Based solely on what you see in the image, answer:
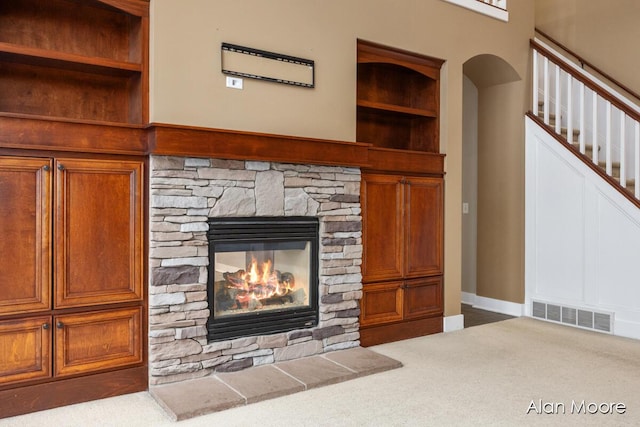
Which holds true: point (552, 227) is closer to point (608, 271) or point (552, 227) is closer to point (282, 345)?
point (608, 271)

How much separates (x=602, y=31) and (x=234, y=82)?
4.65 m

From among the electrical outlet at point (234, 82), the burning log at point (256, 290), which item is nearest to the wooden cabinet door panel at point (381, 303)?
the burning log at point (256, 290)

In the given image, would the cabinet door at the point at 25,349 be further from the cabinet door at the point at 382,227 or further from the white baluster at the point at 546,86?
Result: the white baluster at the point at 546,86

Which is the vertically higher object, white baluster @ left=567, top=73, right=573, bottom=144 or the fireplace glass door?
white baluster @ left=567, top=73, right=573, bottom=144

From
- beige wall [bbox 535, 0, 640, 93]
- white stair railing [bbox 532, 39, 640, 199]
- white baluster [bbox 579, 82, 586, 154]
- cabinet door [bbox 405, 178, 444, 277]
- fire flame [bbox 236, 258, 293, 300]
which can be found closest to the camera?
fire flame [bbox 236, 258, 293, 300]

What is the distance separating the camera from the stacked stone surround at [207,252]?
123 inches

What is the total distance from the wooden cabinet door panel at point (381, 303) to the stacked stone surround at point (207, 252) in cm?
17

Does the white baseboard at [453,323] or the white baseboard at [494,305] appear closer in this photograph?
the white baseboard at [453,323]

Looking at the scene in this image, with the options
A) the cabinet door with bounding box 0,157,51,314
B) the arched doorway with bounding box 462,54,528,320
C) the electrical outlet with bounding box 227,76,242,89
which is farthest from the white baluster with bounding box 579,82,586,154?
the cabinet door with bounding box 0,157,51,314

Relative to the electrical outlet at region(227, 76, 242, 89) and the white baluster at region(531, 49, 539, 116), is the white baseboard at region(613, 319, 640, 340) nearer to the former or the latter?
the white baluster at region(531, 49, 539, 116)

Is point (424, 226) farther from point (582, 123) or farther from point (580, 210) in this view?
point (582, 123)

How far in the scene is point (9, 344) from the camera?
2.79 m

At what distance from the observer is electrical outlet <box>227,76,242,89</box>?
11.2ft

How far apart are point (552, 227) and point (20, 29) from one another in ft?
15.8
